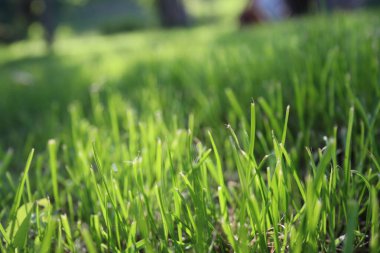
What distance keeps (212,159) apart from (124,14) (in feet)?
80.1

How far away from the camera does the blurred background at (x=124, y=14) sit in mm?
6832

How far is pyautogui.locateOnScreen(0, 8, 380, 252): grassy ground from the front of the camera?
24.0 inches

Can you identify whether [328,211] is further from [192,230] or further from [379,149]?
→ [379,149]

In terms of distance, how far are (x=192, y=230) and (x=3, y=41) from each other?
18.3 metres

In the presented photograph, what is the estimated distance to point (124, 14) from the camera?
79.6 feet

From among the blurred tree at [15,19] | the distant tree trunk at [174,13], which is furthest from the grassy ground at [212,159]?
the blurred tree at [15,19]

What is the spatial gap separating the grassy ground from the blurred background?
0.50m

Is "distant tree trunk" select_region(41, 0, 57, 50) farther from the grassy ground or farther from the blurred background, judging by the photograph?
the grassy ground

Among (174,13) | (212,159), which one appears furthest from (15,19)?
(212,159)

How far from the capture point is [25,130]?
180cm

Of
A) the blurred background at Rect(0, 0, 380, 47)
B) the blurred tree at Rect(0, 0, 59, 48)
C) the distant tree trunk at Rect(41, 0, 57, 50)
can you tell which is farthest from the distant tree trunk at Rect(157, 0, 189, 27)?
the blurred tree at Rect(0, 0, 59, 48)

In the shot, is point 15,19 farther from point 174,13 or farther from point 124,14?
point 174,13

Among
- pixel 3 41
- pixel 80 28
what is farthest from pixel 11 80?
pixel 80 28

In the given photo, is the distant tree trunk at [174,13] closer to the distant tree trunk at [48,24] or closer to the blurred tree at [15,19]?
the distant tree trunk at [48,24]
